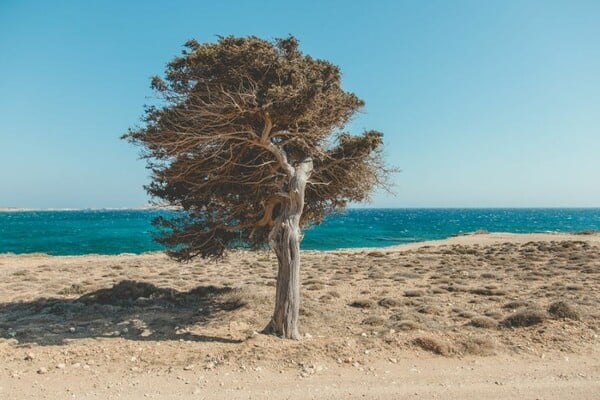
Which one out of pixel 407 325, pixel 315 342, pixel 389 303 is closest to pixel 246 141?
pixel 315 342

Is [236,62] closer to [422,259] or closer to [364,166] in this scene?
[364,166]

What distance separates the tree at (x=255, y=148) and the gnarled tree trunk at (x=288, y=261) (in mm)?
25

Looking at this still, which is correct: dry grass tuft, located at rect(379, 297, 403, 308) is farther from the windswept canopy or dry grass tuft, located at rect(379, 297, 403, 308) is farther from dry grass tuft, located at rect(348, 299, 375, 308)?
the windswept canopy

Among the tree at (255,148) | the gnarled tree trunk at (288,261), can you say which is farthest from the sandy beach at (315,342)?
the tree at (255,148)

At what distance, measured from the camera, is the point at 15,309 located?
1382 cm

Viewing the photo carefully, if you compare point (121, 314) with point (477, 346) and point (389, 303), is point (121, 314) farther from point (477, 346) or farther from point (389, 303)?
point (477, 346)

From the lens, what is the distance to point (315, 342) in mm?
9039

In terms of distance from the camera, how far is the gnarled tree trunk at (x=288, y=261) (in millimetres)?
10109

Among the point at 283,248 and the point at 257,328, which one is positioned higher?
the point at 283,248

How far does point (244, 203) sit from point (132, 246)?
4859 cm

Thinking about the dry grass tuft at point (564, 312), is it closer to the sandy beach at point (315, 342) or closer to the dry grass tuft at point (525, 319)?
the sandy beach at point (315, 342)

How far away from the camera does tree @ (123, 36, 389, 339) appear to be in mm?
9508

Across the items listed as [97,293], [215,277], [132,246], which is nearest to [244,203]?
[97,293]

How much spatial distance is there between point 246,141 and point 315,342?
521 cm
